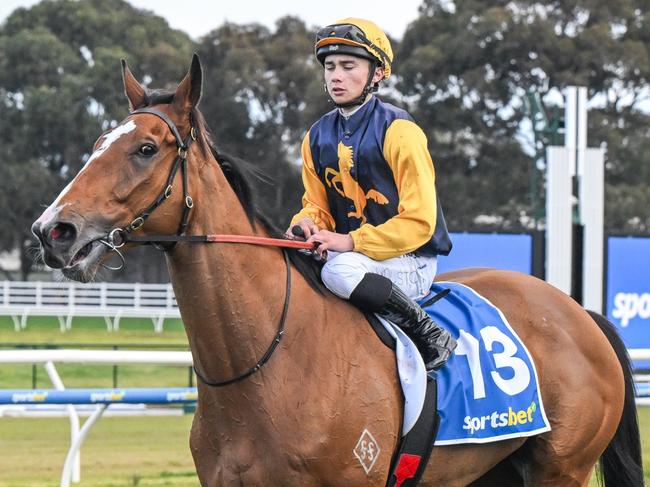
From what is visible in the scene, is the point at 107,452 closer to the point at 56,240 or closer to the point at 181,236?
the point at 181,236

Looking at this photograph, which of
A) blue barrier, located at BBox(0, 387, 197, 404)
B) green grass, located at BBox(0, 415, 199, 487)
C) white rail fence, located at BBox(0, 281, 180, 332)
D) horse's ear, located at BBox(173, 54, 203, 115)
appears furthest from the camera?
white rail fence, located at BBox(0, 281, 180, 332)

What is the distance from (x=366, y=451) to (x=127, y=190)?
3.57ft

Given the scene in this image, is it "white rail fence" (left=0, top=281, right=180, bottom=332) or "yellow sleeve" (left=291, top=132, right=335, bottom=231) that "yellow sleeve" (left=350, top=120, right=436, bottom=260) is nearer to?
"yellow sleeve" (left=291, top=132, right=335, bottom=231)

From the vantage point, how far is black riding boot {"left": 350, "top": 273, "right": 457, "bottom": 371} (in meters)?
3.57

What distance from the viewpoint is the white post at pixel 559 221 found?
10.7m

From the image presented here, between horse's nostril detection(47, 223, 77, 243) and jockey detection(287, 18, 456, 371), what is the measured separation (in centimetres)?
93

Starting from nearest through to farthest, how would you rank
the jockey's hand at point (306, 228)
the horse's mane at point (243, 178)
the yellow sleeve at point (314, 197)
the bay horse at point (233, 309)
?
1. the bay horse at point (233, 309)
2. the horse's mane at point (243, 178)
3. the jockey's hand at point (306, 228)
4. the yellow sleeve at point (314, 197)

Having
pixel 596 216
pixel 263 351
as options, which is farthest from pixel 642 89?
pixel 263 351

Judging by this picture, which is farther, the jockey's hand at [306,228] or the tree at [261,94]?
the tree at [261,94]

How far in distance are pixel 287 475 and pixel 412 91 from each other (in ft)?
90.7

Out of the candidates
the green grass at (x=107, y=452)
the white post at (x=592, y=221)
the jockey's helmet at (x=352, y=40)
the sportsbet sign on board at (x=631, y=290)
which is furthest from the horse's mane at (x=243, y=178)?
the sportsbet sign on board at (x=631, y=290)

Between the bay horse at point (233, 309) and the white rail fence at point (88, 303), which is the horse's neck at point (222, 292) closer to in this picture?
the bay horse at point (233, 309)

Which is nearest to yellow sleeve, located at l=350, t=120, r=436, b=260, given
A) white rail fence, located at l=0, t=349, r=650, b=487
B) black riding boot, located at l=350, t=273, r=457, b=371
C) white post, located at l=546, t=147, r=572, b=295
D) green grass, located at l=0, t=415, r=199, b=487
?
black riding boot, located at l=350, t=273, r=457, b=371

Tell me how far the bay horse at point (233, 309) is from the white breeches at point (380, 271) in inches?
2.6
